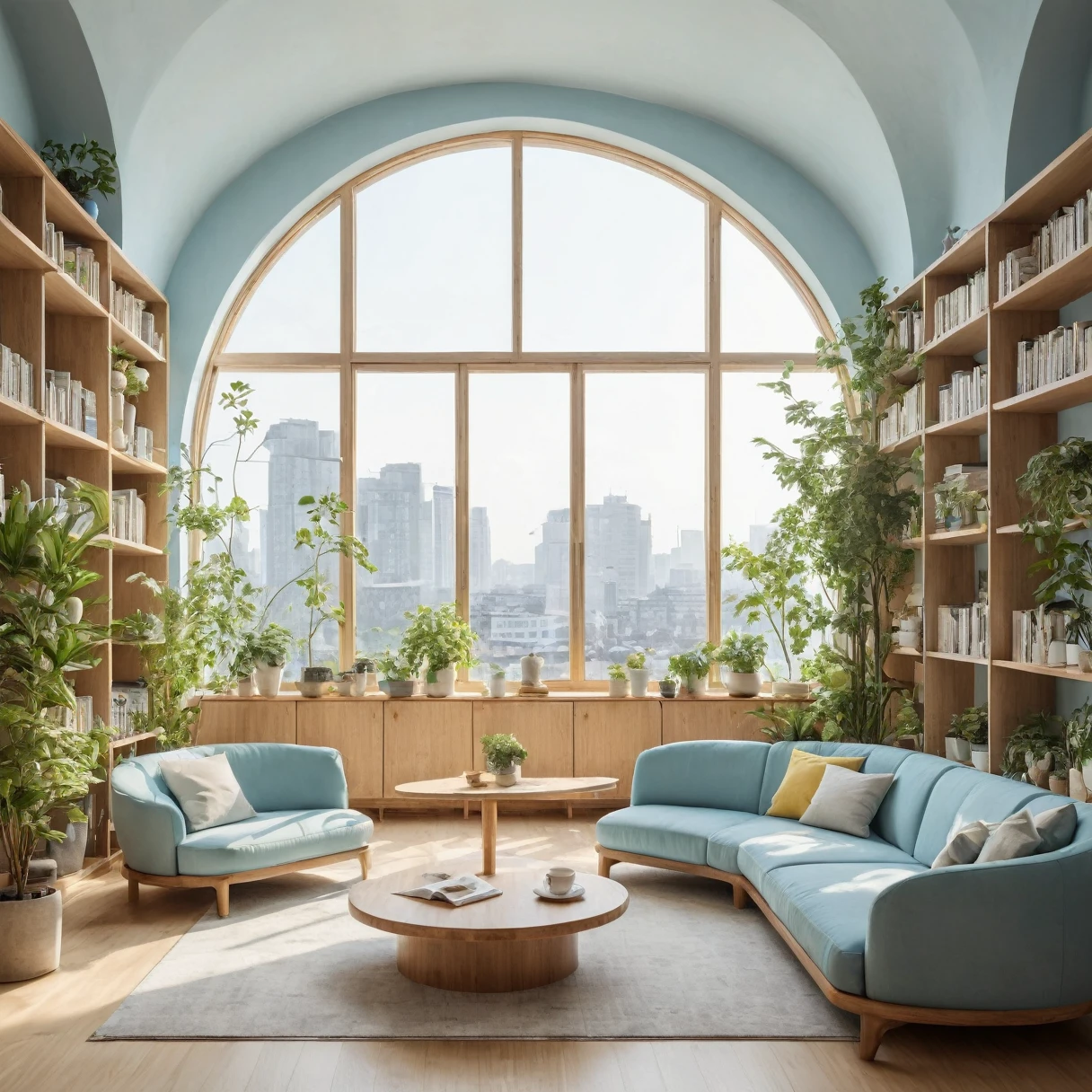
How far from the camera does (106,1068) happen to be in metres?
3.45

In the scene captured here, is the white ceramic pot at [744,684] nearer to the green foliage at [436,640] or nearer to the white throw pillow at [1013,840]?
the green foliage at [436,640]

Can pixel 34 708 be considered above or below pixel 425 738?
above

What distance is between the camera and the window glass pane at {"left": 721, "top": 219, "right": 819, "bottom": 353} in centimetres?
797

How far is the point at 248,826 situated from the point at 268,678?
6.56 ft

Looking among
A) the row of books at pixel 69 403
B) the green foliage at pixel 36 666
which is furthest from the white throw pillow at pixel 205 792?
the row of books at pixel 69 403

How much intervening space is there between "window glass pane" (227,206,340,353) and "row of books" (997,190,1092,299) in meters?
4.70

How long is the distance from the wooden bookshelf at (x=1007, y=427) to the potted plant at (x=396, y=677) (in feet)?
11.0

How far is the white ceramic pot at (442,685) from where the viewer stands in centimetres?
736

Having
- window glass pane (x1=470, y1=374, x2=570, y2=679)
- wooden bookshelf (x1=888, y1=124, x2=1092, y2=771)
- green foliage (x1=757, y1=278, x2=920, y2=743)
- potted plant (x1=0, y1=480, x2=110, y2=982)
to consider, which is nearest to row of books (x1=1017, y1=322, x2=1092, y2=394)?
wooden bookshelf (x1=888, y1=124, x2=1092, y2=771)

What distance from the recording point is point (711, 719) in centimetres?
729

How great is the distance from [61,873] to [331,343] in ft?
13.6

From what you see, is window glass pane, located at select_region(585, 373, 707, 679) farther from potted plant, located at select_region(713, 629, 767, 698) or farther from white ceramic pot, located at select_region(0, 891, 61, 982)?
white ceramic pot, located at select_region(0, 891, 61, 982)

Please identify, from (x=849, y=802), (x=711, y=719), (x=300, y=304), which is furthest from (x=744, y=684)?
(x=300, y=304)

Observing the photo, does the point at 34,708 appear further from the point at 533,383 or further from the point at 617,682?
the point at 533,383
